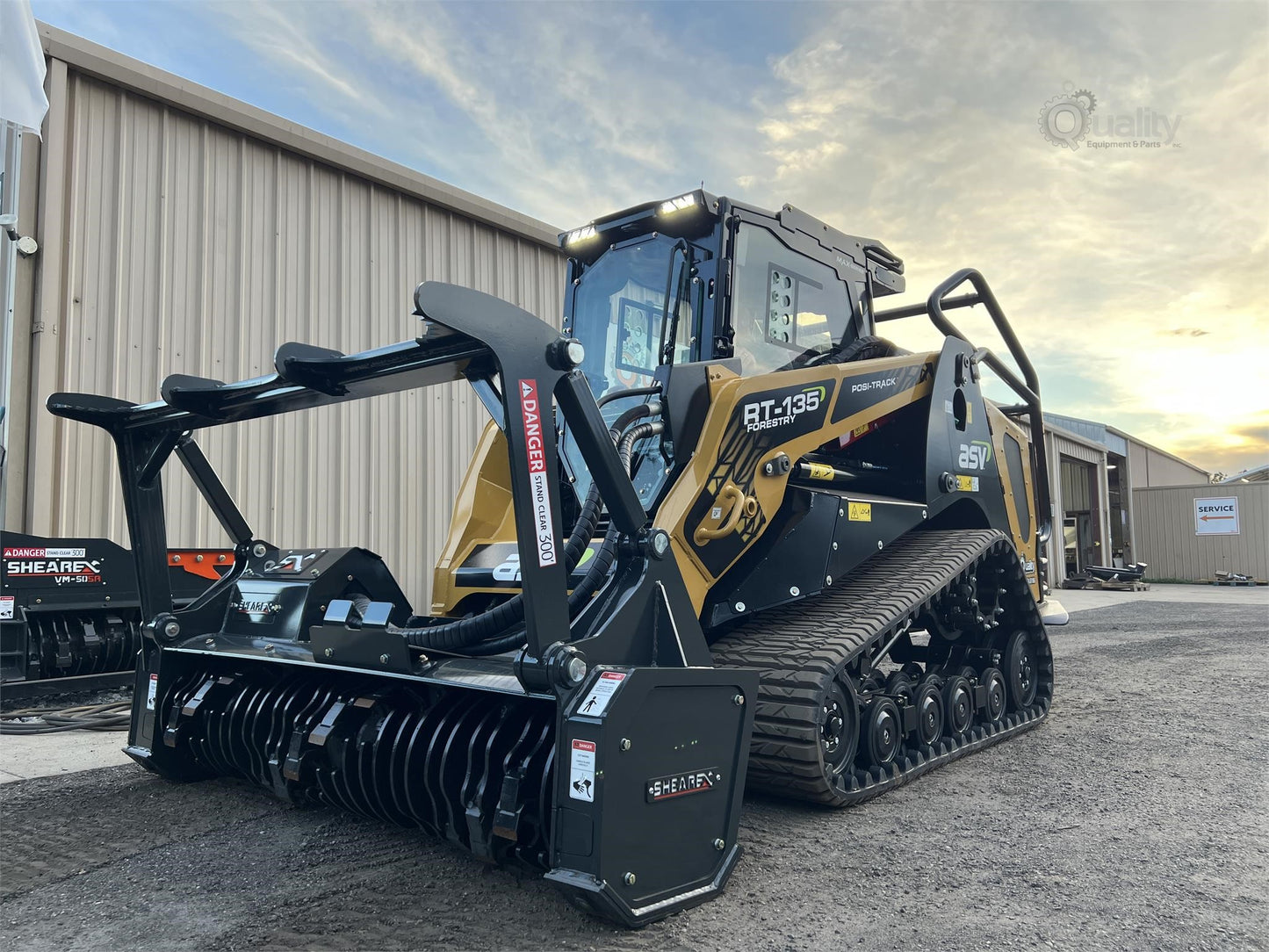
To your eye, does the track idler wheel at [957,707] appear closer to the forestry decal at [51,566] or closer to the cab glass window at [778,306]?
the cab glass window at [778,306]

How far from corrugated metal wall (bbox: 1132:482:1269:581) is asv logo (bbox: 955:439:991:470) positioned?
26108mm

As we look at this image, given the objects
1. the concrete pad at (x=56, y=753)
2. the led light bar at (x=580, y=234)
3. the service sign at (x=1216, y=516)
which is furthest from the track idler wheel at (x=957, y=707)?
the service sign at (x=1216, y=516)

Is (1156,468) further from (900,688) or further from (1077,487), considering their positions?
(900,688)

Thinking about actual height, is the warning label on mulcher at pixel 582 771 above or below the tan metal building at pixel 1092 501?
below

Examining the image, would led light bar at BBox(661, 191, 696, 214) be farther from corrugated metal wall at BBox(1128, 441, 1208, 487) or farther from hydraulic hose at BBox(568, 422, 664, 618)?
corrugated metal wall at BBox(1128, 441, 1208, 487)

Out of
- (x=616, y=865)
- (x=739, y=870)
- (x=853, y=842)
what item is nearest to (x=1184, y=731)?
(x=853, y=842)

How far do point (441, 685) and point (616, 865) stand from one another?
0.92 metres

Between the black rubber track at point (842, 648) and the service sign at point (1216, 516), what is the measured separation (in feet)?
86.5

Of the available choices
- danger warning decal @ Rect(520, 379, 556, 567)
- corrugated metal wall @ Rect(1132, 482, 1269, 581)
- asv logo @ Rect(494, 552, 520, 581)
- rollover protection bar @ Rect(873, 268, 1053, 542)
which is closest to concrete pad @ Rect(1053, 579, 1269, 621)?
corrugated metal wall @ Rect(1132, 482, 1269, 581)

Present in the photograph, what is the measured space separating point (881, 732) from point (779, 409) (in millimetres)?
1434

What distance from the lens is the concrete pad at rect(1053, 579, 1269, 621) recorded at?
18.1m

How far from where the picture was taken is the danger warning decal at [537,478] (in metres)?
2.79

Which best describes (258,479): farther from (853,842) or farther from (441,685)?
(853,842)

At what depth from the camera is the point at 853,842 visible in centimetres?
354
